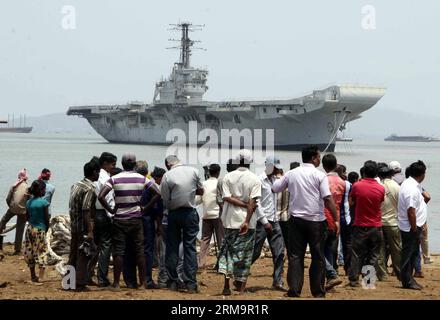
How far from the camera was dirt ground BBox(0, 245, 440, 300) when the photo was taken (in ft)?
23.7

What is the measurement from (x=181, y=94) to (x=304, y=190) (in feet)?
234

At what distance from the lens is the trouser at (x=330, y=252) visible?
7.82 meters

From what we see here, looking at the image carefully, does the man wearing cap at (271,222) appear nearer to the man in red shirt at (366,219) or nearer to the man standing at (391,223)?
the man in red shirt at (366,219)

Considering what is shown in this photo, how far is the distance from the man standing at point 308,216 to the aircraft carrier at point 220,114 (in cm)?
4985

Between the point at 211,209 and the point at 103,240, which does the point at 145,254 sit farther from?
the point at 211,209

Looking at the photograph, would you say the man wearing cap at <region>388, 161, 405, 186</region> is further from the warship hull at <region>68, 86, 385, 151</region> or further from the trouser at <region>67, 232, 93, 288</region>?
the warship hull at <region>68, 86, 385, 151</region>

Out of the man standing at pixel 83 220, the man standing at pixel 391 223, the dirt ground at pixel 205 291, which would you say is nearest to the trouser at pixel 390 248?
the man standing at pixel 391 223

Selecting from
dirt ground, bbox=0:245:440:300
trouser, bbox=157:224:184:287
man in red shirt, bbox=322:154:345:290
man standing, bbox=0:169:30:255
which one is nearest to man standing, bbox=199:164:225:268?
dirt ground, bbox=0:245:440:300

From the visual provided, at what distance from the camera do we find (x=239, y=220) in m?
7.42

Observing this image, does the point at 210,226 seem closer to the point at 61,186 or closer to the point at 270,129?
the point at 61,186

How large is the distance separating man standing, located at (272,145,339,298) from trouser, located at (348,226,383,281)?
3.12 feet

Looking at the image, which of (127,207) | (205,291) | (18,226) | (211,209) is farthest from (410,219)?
(18,226)
